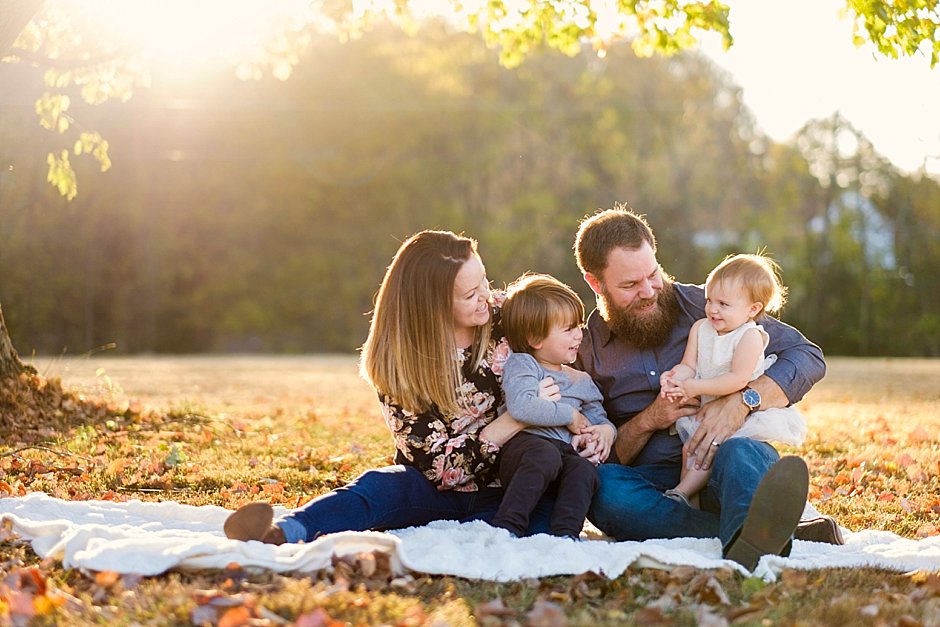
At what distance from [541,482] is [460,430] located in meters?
0.46

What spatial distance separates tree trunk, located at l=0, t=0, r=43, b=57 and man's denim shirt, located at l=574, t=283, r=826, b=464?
4.83 meters

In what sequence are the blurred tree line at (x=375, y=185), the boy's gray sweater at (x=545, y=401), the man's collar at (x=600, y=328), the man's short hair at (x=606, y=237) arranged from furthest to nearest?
the blurred tree line at (x=375, y=185)
the man's collar at (x=600, y=328)
the man's short hair at (x=606, y=237)
the boy's gray sweater at (x=545, y=401)

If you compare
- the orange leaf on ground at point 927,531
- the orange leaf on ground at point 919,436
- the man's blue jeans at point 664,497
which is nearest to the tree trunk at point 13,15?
the man's blue jeans at point 664,497

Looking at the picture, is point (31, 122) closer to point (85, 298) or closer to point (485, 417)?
point (485, 417)

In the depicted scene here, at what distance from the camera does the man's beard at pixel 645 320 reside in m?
5.01

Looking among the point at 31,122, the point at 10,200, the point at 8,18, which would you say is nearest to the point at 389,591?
the point at 8,18

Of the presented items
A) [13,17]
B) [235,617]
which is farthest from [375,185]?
[235,617]

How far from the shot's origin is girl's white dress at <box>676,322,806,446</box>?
4816mm

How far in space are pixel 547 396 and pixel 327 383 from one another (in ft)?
41.4

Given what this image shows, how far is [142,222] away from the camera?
29797 millimetres

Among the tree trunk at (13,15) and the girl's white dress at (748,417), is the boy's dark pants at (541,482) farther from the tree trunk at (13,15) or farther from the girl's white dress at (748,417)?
the tree trunk at (13,15)

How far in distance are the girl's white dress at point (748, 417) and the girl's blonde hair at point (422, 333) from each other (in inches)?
36.8

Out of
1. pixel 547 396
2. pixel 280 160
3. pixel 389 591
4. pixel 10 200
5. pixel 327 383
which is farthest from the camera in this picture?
pixel 280 160

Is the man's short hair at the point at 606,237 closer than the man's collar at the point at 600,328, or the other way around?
the man's short hair at the point at 606,237
